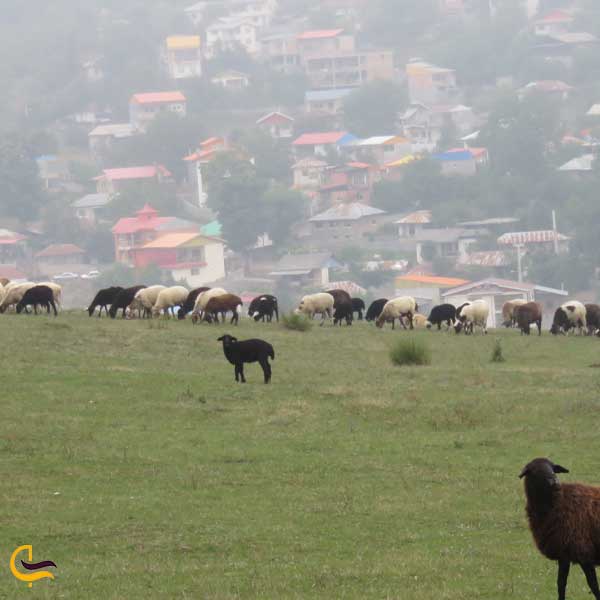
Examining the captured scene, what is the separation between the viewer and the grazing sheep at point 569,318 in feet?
118

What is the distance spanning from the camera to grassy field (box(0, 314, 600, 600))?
11.9 meters

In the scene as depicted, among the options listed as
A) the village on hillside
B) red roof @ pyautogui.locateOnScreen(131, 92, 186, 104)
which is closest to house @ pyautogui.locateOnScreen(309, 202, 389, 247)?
the village on hillside

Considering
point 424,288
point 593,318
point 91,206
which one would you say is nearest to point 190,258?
point 424,288

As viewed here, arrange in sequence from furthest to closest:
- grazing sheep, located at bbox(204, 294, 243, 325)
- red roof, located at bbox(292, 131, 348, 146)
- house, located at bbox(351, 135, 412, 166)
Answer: red roof, located at bbox(292, 131, 348, 146) < house, located at bbox(351, 135, 412, 166) < grazing sheep, located at bbox(204, 294, 243, 325)

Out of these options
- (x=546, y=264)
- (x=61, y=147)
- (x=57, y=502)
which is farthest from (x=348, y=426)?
(x=61, y=147)

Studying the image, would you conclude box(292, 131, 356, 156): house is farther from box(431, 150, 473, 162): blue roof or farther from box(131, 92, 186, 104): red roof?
box(131, 92, 186, 104): red roof

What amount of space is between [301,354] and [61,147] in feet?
498

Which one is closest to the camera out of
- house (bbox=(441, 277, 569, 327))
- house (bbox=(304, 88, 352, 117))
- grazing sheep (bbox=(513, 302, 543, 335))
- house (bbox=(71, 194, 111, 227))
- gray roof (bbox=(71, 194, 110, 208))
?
grazing sheep (bbox=(513, 302, 543, 335))

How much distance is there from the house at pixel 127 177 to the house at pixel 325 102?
2823cm

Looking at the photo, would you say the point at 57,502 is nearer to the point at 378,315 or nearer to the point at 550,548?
the point at 550,548

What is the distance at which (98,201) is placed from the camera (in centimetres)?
14600

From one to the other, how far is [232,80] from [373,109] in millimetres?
22800

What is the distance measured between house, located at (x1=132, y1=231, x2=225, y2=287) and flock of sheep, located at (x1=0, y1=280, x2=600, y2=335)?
77.6 m

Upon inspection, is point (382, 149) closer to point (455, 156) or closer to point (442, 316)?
point (455, 156)
